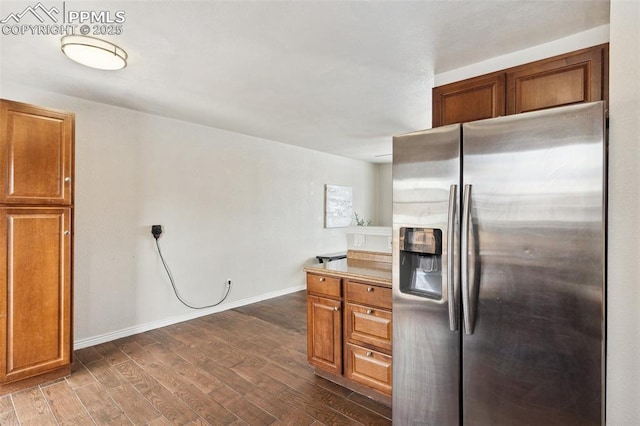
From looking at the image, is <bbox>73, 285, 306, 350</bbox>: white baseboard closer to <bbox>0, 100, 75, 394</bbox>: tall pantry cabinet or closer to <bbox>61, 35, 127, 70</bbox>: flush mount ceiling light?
<bbox>0, 100, 75, 394</bbox>: tall pantry cabinet

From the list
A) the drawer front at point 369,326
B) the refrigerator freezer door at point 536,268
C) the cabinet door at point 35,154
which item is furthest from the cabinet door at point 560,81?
the cabinet door at point 35,154

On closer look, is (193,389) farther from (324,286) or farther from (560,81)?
(560,81)

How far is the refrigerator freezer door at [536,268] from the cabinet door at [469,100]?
2.79 feet

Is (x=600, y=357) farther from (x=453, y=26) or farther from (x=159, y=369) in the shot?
(x=159, y=369)

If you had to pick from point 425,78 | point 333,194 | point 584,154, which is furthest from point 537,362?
point 333,194

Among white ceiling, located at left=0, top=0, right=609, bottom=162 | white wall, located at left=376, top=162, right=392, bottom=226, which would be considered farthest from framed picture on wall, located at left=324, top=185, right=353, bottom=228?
white ceiling, located at left=0, top=0, right=609, bottom=162

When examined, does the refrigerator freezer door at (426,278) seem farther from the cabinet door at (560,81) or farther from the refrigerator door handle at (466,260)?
the cabinet door at (560,81)

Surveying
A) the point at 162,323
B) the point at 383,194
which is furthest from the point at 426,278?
the point at 383,194

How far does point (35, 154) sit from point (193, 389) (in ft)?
7.22

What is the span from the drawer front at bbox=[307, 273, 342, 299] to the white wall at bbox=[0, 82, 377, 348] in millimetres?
2101

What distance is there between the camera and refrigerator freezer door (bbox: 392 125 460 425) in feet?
5.55

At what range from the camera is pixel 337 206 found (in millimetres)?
6344

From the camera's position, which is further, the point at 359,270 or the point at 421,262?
the point at 359,270

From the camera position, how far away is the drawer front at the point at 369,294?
7.38 ft
